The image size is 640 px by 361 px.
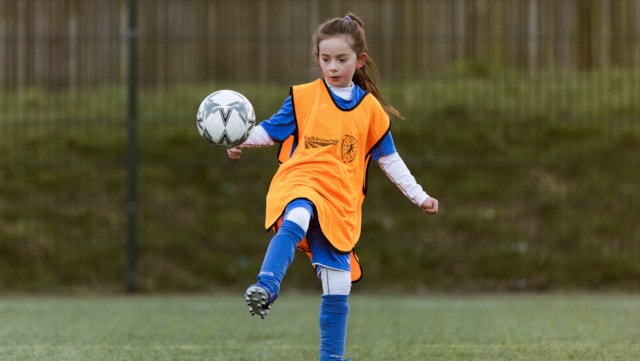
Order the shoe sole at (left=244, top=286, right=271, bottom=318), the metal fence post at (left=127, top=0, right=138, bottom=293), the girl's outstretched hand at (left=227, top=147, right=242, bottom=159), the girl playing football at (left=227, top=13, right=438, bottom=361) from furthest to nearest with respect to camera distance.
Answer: the metal fence post at (left=127, top=0, right=138, bottom=293)
the girl's outstretched hand at (left=227, top=147, right=242, bottom=159)
the girl playing football at (left=227, top=13, right=438, bottom=361)
the shoe sole at (left=244, top=286, right=271, bottom=318)

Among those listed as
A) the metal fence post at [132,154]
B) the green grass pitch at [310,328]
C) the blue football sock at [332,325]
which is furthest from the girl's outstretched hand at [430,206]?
the metal fence post at [132,154]

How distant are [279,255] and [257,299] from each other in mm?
327

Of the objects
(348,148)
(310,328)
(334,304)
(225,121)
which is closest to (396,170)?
(348,148)

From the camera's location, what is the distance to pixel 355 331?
7293 millimetres

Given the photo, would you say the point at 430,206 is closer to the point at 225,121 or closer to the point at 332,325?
the point at 332,325

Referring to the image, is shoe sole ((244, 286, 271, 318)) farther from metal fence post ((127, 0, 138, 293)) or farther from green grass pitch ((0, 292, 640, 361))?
metal fence post ((127, 0, 138, 293))

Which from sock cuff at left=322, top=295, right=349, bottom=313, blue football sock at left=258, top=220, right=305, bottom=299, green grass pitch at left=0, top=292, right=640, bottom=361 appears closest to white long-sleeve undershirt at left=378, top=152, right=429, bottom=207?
sock cuff at left=322, top=295, right=349, bottom=313

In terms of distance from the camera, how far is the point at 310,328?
7484mm

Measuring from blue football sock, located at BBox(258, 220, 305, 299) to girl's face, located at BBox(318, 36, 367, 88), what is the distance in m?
0.70

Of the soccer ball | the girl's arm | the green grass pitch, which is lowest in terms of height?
the green grass pitch

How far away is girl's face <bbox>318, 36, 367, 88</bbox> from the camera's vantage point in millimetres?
4863

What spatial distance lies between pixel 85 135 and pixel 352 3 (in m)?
3.01

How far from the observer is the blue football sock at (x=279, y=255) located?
14.3 ft

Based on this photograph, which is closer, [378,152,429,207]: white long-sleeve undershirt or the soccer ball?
the soccer ball
